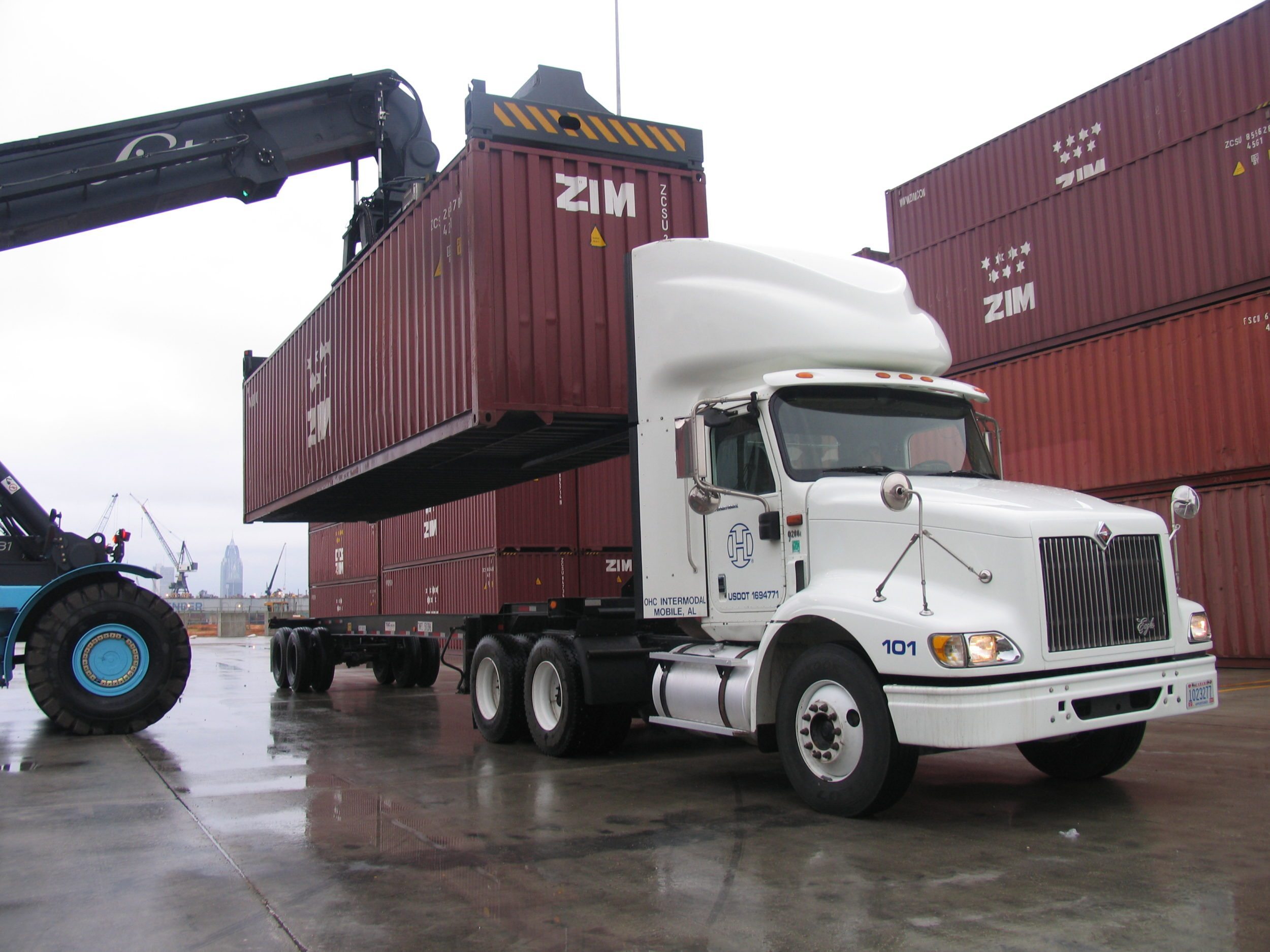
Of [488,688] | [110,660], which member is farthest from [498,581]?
[110,660]

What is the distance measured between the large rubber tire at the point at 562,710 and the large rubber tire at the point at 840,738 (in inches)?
93.1

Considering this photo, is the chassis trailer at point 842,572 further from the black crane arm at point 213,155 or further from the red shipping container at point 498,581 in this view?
the black crane arm at point 213,155

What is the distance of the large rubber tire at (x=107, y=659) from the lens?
957cm

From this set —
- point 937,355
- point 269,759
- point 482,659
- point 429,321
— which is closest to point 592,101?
point 429,321

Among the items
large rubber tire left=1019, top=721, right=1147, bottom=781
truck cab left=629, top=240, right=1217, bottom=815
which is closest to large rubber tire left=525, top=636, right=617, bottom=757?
truck cab left=629, top=240, right=1217, bottom=815

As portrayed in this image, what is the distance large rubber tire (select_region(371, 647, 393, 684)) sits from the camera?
16516mm

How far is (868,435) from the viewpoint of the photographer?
651 centimetres

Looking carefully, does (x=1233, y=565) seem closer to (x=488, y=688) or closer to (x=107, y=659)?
(x=488, y=688)

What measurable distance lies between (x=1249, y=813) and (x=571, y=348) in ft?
18.8

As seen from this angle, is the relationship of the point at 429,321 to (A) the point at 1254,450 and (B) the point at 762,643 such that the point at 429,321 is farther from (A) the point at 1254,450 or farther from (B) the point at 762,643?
(A) the point at 1254,450

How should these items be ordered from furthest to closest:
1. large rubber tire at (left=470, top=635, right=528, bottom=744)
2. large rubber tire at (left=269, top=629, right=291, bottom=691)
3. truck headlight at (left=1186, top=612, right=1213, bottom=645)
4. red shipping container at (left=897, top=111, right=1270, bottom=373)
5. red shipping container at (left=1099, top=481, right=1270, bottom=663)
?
large rubber tire at (left=269, top=629, right=291, bottom=691), red shipping container at (left=897, top=111, right=1270, bottom=373), red shipping container at (left=1099, top=481, right=1270, bottom=663), large rubber tire at (left=470, top=635, right=528, bottom=744), truck headlight at (left=1186, top=612, right=1213, bottom=645)

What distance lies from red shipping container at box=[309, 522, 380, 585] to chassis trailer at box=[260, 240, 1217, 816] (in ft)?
31.0

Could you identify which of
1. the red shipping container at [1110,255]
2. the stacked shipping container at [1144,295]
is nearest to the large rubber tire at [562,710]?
the stacked shipping container at [1144,295]

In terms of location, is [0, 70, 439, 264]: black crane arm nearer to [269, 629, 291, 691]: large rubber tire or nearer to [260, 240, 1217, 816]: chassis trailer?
[260, 240, 1217, 816]: chassis trailer
